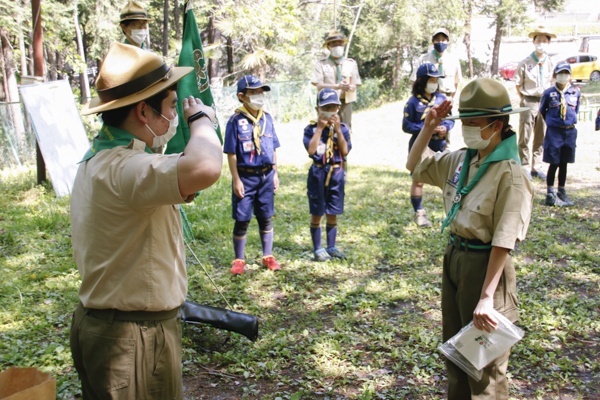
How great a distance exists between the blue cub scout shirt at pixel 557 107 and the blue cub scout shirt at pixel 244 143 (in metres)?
4.88

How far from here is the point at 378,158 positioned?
1207cm

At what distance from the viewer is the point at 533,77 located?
9.03m

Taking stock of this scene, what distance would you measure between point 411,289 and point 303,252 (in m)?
1.72

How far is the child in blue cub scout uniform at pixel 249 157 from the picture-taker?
531 cm

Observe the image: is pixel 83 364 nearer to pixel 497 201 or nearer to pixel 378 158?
pixel 497 201

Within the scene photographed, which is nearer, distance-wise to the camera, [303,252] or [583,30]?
[303,252]

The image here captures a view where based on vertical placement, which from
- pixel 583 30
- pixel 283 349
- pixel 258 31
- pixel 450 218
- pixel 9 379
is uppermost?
pixel 583 30

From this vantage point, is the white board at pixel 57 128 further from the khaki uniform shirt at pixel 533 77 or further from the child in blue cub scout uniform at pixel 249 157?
the khaki uniform shirt at pixel 533 77

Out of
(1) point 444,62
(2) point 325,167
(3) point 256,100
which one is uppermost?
(1) point 444,62

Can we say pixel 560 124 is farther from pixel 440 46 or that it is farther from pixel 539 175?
pixel 440 46

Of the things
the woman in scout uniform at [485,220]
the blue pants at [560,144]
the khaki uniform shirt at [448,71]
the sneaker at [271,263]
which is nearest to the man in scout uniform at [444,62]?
the khaki uniform shirt at [448,71]

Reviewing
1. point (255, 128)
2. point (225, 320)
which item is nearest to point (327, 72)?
point (255, 128)

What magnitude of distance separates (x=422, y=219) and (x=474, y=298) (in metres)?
4.53

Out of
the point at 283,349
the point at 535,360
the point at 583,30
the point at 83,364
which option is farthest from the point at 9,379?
the point at 583,30
